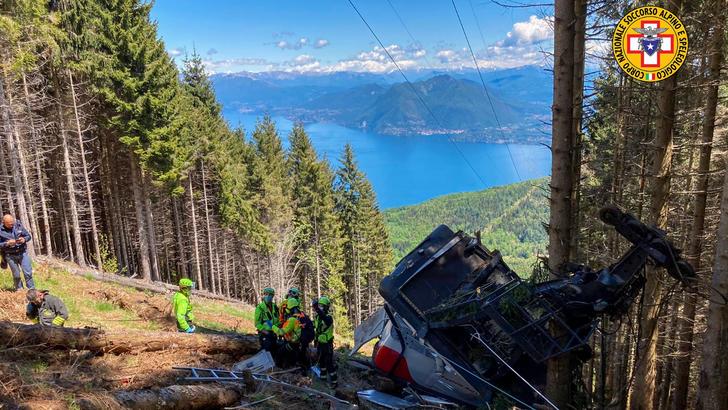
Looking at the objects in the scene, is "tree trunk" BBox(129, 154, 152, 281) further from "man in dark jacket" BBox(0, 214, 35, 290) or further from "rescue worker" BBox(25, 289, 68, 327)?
"rescue worker" BBox(25, 289, 68, 327)

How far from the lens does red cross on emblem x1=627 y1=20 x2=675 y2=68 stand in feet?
26.5

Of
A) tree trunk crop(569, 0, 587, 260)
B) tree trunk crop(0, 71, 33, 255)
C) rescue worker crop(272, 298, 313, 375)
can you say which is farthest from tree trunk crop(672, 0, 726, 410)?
tree trunk crop(0, 71, 33, 255)

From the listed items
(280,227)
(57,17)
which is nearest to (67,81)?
(57,17)

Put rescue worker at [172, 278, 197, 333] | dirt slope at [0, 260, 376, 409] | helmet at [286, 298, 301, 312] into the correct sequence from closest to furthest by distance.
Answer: dirt slope at [0, 260, 376, 409], helmet at [286, 298, 301, 312], rescue worker at [172, 278, 197, 333]

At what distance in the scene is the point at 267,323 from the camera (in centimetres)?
884

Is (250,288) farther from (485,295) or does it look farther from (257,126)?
(485,295)

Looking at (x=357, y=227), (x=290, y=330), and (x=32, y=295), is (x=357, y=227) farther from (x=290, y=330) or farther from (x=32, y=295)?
(x=32, y=295)

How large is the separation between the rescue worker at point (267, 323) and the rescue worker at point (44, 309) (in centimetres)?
380

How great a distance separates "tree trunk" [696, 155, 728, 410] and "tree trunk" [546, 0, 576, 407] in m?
1.74

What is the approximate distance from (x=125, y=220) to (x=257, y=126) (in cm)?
1248

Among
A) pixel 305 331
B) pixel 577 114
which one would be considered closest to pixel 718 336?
pixel 577 114

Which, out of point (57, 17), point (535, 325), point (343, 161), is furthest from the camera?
point (343, 161)

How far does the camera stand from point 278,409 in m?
6.21

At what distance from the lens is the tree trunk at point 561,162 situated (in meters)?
5.71
